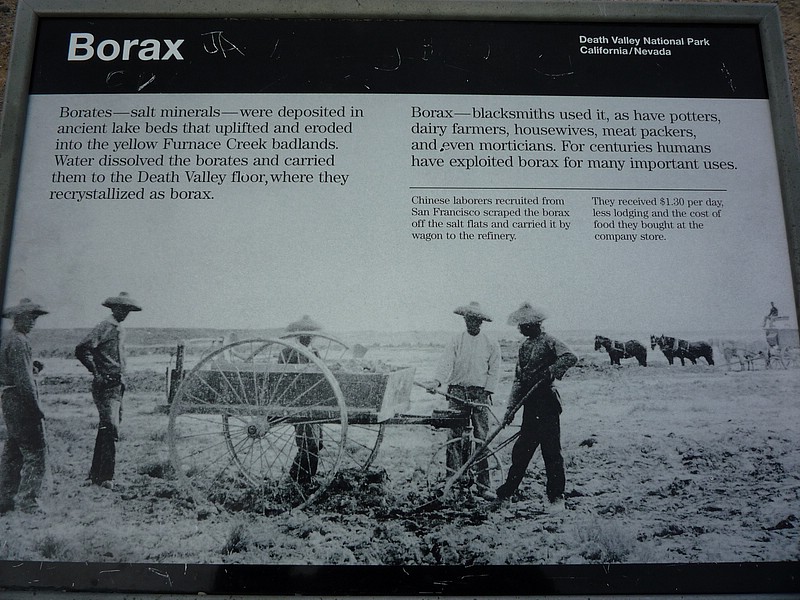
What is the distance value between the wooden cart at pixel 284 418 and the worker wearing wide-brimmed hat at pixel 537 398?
13 cm

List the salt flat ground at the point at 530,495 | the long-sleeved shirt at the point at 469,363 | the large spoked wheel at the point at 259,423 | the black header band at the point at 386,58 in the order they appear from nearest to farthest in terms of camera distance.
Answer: the salt flat ground at the point at 530,495, the large spoked wheel at the point at 259,423, the long-sleeved shirt at the point at 469,363, the black header band at the point at 386,58

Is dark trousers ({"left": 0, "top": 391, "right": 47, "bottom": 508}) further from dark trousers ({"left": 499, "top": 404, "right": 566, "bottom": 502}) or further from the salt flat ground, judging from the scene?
dark trousers ({"left": 499, "top": 404, "right": 566, "bottom": 502})

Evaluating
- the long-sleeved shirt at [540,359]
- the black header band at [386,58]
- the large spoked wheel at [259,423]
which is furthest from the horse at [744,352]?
the large spoked wheel at [259,423]

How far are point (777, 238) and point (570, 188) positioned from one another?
1118 mm

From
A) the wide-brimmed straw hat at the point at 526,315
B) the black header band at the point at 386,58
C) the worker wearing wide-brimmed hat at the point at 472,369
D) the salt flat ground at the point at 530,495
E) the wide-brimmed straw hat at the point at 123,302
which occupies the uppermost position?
the black header band at the point at 386,58

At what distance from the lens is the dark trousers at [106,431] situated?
280cm

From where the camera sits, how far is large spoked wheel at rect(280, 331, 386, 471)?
9.34ft

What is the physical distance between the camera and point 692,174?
312 cm

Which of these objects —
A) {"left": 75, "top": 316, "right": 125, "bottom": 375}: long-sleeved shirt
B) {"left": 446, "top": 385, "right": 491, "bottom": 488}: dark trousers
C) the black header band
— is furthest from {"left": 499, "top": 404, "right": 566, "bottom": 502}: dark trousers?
{"left": 75, "top": 316, "right": 125, "bottom": 375}: long-sleeved shirt

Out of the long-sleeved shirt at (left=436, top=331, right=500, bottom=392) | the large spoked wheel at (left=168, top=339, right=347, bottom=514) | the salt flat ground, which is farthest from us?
the long-sleeved shirt at (left=436, top=331, right=500, bottom=392)

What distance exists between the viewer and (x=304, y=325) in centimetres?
293

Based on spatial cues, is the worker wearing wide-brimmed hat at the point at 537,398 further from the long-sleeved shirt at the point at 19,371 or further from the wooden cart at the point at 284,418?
the long-sleeved shirt at the point at 19,371

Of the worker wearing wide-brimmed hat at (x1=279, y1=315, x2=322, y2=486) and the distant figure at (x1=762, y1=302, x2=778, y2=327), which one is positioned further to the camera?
the distant figure at (x1=762, y1=302, x2=778, y2=327)

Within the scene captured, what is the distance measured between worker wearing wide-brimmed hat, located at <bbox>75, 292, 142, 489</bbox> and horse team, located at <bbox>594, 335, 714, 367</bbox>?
2.37 m
